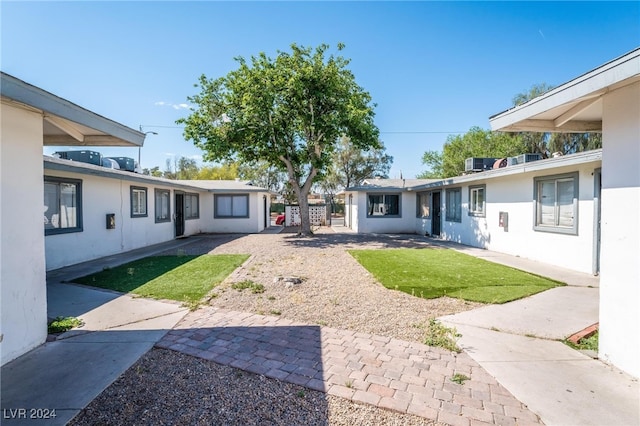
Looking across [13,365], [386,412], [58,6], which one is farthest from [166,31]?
[386,412]

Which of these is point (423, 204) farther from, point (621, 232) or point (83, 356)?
point (83, 356)

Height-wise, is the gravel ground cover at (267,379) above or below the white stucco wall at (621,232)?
below

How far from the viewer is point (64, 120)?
147 inches

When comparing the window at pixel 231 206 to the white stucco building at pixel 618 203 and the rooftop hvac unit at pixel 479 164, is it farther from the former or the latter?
the white stucco building at pixel 618 203

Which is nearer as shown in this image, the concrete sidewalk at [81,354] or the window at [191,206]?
the concrete sidewalk at [81,354]

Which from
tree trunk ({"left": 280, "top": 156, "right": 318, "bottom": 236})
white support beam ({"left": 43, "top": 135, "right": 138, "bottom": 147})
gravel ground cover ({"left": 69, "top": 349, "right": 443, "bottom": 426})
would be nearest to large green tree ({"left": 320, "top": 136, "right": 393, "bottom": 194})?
tree trunk ({"left": 280, "top": 156, "right": 318, "bottom": 236})

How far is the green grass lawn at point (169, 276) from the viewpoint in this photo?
5.97 m

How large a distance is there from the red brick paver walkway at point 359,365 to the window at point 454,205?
11.4 metres

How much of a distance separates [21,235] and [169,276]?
409cm

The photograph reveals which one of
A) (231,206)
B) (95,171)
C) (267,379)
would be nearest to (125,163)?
(95,171)

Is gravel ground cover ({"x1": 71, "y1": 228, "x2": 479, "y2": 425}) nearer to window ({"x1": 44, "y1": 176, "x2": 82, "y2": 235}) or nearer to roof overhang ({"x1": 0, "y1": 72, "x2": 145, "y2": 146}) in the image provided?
roof overhang ({"x1": 0, "y1": 72, "x2": 145, "y2": 146})

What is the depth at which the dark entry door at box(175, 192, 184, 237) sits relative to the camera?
15930 millimetres

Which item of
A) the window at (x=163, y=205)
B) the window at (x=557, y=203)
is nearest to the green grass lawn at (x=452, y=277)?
the window at (x=557, y=203)

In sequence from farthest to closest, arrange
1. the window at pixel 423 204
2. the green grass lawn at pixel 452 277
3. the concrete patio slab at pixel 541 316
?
the window at pixel 423 204 < the green grass lawn at pixel 452 277 < the concrete patio slab at pixel 541 316
